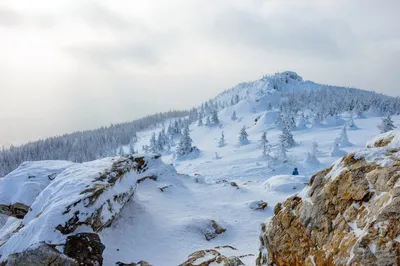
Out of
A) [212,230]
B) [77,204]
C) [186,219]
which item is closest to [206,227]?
[212,230]

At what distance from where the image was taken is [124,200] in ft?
48.2

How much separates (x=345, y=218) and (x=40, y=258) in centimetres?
1068

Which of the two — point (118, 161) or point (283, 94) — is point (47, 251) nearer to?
point (118, 161)

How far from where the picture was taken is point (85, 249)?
10.9 metres

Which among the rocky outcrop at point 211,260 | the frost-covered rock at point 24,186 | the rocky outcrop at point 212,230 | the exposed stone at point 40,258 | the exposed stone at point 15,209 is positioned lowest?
the rocky outcrop at point 212,230

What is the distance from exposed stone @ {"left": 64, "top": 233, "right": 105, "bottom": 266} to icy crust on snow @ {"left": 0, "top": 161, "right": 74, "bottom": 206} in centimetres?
594

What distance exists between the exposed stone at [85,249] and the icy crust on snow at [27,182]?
5.94 metres

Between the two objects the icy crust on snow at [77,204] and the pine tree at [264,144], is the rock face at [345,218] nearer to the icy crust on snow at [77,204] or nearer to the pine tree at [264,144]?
the icy crust on snow at [77,204]

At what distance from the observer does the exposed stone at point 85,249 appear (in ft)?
34.1

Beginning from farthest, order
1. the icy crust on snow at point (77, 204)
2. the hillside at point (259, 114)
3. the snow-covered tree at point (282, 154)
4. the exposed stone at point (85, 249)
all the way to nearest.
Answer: the hillside at point (259, 114), the snow-covered tree at point (282, 154), the icy crust on snow at point (77, 204), the exposed stone at point (85, 249)

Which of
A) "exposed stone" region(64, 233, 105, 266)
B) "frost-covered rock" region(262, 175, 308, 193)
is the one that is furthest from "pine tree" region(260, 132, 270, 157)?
"exposed stone" region(64, 233, 105, 266)

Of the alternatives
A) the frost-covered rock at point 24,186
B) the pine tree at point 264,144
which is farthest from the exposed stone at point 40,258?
the pine tree at point 264,144

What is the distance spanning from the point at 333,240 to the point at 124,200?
11345 mm

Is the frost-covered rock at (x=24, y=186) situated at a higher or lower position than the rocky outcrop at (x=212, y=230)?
higher
